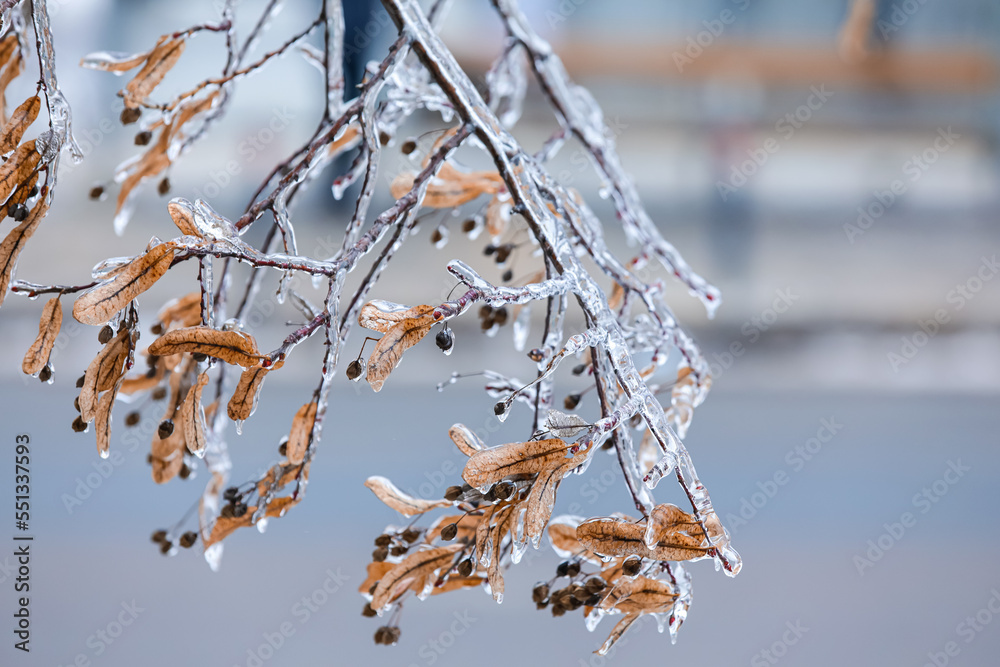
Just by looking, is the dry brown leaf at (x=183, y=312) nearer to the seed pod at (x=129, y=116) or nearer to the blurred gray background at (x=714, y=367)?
the seed pod at (x=129, y=116)

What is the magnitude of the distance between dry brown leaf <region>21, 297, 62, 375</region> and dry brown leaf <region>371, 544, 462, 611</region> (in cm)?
24

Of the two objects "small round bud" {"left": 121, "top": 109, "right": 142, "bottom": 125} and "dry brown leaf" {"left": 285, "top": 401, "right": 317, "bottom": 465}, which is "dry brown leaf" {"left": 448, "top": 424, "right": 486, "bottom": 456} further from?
"small round bud" {"left": 121, "top": 109, "right": 142, "bottom": 125}

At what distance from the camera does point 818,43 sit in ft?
15.7

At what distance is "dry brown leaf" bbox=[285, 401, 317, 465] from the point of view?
0.58 metres

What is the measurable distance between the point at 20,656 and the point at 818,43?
15.4 ft

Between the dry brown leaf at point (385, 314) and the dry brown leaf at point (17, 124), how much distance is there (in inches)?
9.0

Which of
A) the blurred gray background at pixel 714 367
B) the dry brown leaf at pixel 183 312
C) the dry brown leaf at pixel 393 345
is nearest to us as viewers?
the dry brown leaf at pixel 393 345

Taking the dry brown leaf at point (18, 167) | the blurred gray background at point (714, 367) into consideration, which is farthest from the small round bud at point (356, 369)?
the blurred gray background at point (714, 367)

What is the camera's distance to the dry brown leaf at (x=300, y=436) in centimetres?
58

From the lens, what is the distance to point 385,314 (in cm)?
44

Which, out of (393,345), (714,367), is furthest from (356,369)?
(714,367)

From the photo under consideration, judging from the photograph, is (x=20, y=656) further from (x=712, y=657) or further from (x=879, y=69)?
(x=879, y=69)

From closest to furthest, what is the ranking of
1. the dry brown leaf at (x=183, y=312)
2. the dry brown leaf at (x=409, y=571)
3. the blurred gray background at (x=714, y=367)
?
Result: the dry brown leaf at (x=409, y=571) < the dry brown leaf at (x=183, y=312) < the blurred gray background at (x=714, y=367)

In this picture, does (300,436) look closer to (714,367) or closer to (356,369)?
(356,369)
